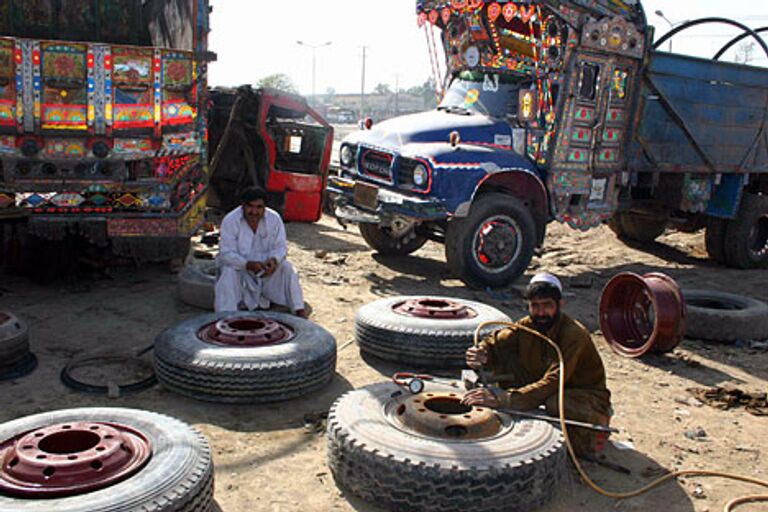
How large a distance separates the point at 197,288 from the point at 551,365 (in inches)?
148

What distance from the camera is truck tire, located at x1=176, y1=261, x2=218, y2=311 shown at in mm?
6797

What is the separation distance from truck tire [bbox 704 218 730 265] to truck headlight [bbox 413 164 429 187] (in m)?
5.36

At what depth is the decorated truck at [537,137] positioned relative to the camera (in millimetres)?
8234

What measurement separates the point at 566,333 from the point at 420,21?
685 cm

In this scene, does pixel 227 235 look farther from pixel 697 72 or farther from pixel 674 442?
pixel 697 72

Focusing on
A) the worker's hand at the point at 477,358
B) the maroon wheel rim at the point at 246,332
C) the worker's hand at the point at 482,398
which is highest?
the worker's hand at the point at 477,358

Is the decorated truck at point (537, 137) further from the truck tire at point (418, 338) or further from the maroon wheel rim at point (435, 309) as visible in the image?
the truck tire at point (418, 338)

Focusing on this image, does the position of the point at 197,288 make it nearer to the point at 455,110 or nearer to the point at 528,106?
the point at 455,110

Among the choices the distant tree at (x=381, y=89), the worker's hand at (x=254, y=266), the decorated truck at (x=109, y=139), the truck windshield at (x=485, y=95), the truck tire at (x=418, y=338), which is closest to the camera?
the truck tire at (x=418, y=338)

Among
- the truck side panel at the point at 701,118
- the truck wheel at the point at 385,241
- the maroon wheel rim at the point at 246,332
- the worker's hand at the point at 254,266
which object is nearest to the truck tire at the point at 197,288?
the worker's hand at the point at 254,266

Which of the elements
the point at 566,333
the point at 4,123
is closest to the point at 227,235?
the point at 4,123

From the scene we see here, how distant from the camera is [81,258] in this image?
7.71m

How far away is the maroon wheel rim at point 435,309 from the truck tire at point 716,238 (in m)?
6.53

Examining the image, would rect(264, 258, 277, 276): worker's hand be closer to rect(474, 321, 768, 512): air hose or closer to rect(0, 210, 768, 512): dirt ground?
rect(0, 210, 768, 512): dirt ground
